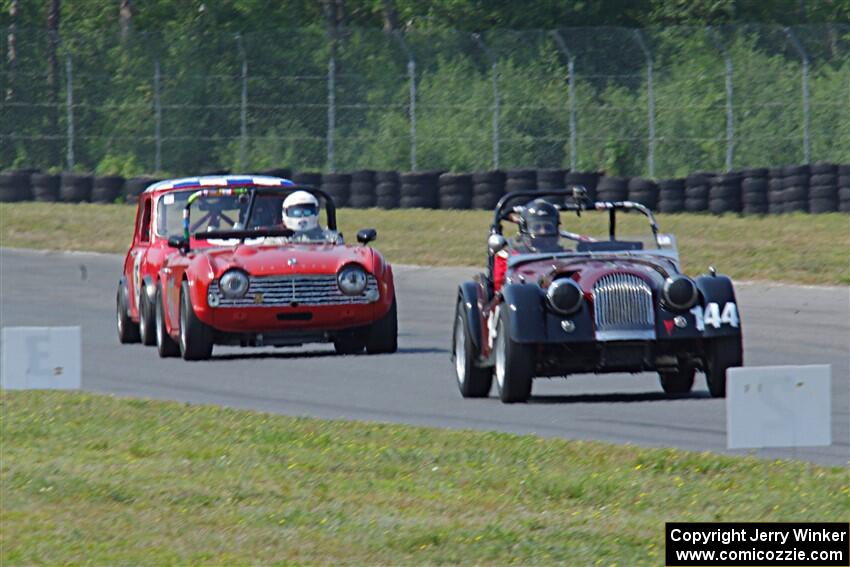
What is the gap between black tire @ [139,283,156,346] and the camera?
1577 cm

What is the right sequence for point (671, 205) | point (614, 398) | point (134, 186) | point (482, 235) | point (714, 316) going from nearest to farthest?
1. point (714, 316)
2. point (614, 398)
3. point (482, 235)
4. point (671, 205)
5. point (134, 186)

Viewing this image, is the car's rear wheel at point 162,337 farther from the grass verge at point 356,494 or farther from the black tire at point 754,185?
the black tire at point 754,185

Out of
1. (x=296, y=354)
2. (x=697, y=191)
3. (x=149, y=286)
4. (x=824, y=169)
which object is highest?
(x=824, y=169)

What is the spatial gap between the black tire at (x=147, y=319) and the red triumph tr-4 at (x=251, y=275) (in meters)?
0.01

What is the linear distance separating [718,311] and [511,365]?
4.43 ft

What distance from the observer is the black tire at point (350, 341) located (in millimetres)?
15062

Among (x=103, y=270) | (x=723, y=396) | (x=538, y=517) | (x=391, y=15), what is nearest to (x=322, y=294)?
(x=723, y=396)

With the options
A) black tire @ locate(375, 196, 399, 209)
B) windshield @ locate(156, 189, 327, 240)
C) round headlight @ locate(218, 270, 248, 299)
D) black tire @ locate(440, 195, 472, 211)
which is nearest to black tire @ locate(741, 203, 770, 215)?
black tire @ locate(440, 195, 472, 211)

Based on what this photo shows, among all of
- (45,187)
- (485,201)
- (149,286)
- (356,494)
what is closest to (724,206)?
(485,201)

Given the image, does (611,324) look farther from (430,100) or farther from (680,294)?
(430,100)

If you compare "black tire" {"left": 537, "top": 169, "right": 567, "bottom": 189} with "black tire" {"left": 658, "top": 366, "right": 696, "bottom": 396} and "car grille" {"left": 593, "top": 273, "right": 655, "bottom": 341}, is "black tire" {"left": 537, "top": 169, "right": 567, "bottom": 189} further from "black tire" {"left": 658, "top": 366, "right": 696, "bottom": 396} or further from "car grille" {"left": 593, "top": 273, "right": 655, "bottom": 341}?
"car grille" {"left": 593, "top": 273, "right": 655, "bottom": 341}

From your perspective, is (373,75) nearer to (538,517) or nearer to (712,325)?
(712,325)

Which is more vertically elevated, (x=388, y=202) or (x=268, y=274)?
(x=388, y=202)

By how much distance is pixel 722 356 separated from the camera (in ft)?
38.9
